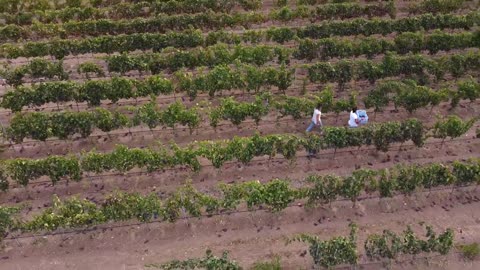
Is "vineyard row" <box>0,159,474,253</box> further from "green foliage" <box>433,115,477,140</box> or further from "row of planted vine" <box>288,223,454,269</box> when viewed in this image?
"green foliage" <box>433,115,477,140</box>

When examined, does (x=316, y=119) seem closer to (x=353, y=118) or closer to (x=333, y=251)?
(x=353, y=118)

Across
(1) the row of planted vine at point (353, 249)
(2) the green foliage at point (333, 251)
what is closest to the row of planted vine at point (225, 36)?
(1) the row of planted vine at point (353, 249)

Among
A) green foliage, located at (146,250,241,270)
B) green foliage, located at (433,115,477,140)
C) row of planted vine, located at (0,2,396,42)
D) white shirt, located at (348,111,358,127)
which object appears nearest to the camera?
green foliage, located at (146,250,241,270)

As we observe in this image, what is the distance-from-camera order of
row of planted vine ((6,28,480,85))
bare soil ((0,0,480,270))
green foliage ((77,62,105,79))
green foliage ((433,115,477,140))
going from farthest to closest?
row of planted vine ((6,28,480,85)), green foliage ((77,62,105,79)), green foliage ((433,115,477,140)), bare soil ((0,0,480,270))

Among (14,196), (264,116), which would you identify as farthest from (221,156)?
(14,196)

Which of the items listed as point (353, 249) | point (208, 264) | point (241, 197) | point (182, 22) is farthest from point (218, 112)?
point (182, 22)

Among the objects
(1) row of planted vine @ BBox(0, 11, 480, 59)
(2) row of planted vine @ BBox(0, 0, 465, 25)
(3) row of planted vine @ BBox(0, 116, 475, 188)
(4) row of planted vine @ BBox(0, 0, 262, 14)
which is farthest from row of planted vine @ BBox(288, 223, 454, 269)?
(4) row of planted vine @ BBox(0, 0, 262, 14)

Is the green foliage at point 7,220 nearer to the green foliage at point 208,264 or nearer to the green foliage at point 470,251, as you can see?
the green foliage at point 208,264
